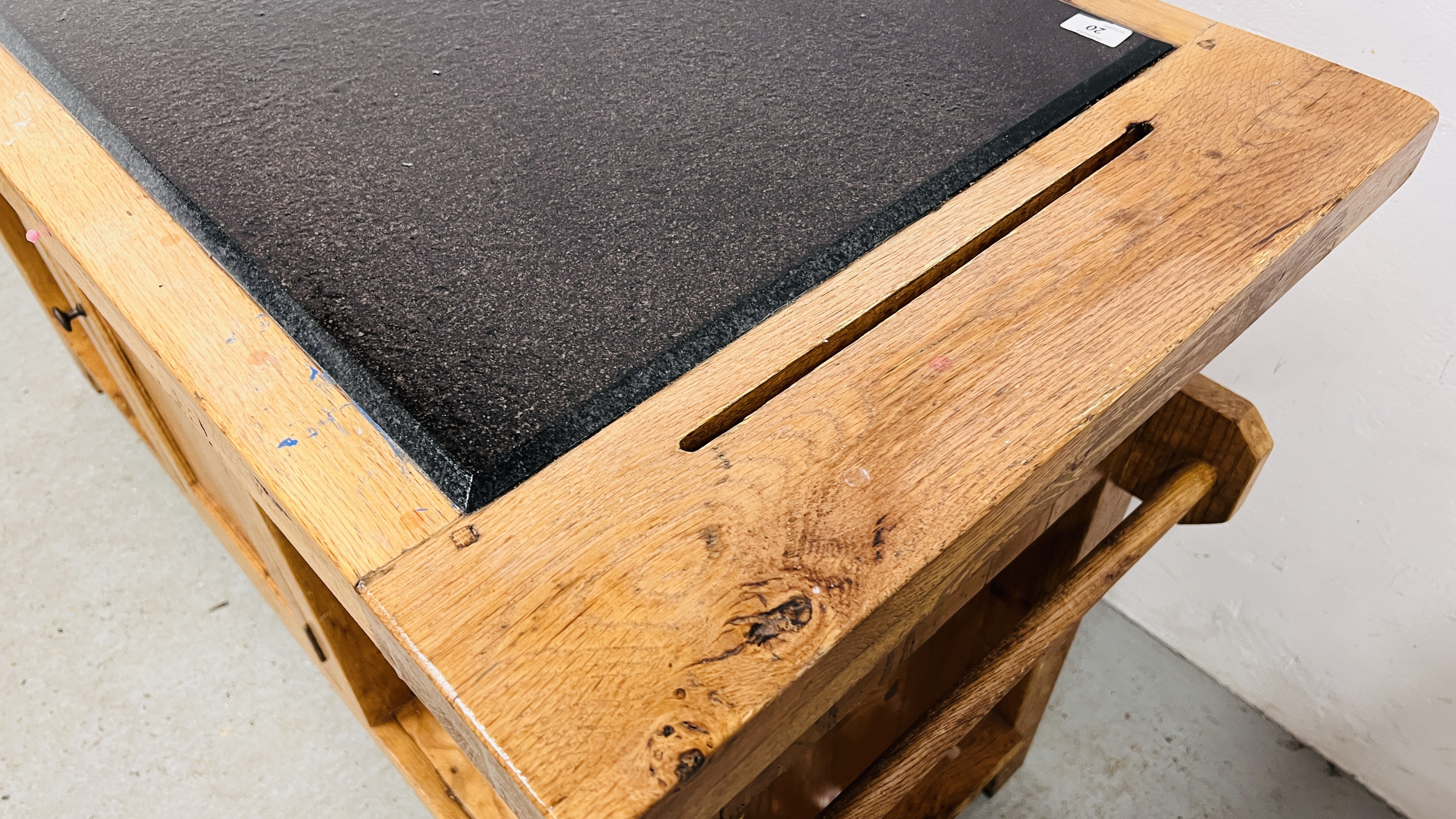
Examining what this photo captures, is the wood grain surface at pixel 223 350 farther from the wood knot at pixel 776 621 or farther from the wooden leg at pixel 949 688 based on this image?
the wooden leg at pixel 949 688

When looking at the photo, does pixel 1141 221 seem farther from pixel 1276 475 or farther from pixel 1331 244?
pixel 1276 475

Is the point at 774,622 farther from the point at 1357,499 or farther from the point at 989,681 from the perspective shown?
the point at 1357,499

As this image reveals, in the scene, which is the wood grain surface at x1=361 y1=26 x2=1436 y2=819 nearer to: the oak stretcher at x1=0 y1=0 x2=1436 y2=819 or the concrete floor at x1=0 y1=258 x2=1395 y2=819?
the oak stretcher at x1=0 y1=0 x2=1436 y2=819

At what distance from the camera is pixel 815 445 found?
0.50 m

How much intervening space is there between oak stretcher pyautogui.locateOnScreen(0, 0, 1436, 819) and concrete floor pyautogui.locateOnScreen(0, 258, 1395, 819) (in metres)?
0.59

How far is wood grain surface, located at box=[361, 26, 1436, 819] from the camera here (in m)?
0.41

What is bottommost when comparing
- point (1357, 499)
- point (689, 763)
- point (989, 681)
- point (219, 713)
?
point (219, 713)

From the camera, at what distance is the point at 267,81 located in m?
0.77

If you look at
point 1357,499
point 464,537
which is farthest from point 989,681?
point 1357,499

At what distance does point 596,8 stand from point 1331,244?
0.59 metres

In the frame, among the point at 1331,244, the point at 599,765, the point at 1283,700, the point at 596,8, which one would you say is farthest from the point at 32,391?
the point at 1283,700

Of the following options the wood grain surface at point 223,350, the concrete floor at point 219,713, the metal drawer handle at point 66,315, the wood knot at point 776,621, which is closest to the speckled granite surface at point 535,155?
the wood grain surface at point 223,350

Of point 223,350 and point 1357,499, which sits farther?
point 1357,499

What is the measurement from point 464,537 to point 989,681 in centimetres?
40
